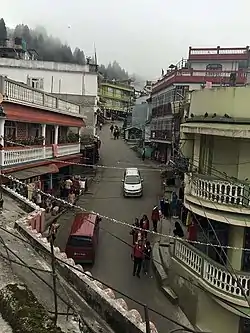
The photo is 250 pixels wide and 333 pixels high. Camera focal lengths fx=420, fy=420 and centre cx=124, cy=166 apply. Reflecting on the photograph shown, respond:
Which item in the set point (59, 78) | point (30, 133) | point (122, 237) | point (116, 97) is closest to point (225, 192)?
point (122, 237)

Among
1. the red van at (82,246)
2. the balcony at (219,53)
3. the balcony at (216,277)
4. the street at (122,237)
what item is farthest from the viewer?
the balcony at (219,53)

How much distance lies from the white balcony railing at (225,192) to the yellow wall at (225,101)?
187 cm

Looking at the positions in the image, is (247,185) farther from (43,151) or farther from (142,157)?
(142,157)

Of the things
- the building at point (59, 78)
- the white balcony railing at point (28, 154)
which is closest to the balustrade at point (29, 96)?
the white balcony railing at point (28, 154)

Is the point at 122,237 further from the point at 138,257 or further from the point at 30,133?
the point at 30,133

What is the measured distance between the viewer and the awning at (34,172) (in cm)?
1676

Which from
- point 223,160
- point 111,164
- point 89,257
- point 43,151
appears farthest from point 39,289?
point 111,164

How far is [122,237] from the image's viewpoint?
1905cm

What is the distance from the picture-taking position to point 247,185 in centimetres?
1141

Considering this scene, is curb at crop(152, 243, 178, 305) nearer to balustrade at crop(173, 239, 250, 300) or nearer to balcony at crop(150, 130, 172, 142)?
balustrade at crop(173, 239, 250, 300)

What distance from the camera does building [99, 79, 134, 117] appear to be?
288 ft

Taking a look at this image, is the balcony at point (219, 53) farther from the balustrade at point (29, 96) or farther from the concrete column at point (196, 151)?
the concrete column at point (196, 151)

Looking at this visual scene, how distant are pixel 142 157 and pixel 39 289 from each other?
37694 millimetres

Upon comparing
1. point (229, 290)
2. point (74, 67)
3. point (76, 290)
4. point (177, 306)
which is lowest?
point (177, 306)
